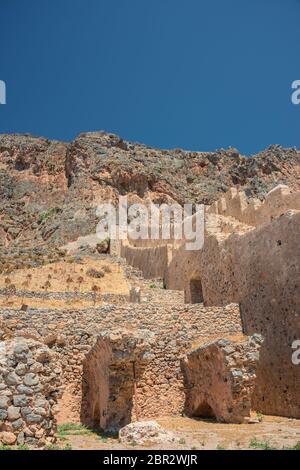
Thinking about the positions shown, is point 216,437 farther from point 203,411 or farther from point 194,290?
point 194,290

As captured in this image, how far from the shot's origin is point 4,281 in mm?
26266

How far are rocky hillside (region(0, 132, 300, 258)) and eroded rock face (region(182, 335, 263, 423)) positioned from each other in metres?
32.4

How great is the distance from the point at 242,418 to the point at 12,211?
54.1 m

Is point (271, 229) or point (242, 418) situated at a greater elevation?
point (271, 229)

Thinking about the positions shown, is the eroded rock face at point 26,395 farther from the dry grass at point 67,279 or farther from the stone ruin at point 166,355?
the dry grass at point 67,279

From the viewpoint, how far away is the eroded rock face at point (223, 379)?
10266 millimetres

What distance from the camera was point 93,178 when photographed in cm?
5428

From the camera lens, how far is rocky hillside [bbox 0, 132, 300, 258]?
5253 cm

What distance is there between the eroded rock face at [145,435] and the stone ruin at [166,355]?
4.06 feet

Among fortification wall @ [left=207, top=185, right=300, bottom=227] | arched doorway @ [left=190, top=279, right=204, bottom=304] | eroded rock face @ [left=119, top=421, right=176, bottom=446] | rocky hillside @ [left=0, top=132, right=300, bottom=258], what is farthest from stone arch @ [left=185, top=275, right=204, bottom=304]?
rocky hillside @ [left=0, top=132, right=300, bottom=258]

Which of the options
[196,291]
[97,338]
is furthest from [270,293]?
[196,291]

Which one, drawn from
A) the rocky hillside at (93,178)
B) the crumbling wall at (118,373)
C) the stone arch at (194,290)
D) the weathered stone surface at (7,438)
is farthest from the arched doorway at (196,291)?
the rocky hillside at (93,178)
